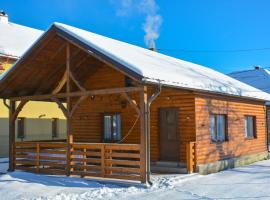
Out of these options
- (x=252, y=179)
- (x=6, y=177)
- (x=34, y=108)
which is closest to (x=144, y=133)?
(x=252, y=179)

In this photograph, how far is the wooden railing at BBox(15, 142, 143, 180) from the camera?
35.3ft

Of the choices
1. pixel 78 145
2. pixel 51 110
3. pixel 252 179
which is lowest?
pixel 252 179

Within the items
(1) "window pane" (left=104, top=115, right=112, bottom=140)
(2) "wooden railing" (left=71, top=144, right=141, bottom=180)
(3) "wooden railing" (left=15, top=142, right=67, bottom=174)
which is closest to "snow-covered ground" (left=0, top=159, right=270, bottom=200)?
(2) "wooden railing" (left=71, top=144, right=141, bottom=180)

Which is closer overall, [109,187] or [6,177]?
[109,187]

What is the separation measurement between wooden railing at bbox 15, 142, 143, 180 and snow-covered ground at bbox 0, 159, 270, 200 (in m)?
0.44

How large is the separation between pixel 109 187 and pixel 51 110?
12.3 m

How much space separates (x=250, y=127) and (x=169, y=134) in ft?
17.4

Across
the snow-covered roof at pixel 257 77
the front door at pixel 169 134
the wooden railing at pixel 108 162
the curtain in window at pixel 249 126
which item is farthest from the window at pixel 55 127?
the snow-covered roof at pixel 257 77

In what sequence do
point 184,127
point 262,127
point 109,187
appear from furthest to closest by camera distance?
point 262,127
point 184,127
point 109,187

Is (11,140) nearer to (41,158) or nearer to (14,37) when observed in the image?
(41,158)

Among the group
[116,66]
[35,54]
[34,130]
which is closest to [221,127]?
[116,66]

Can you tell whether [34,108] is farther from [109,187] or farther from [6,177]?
[109,187]

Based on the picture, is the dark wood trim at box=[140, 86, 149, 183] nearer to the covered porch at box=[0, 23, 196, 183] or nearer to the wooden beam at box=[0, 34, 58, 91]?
the covered porch at box=[0, 23, 196, 183]

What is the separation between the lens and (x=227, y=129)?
48.9ft
